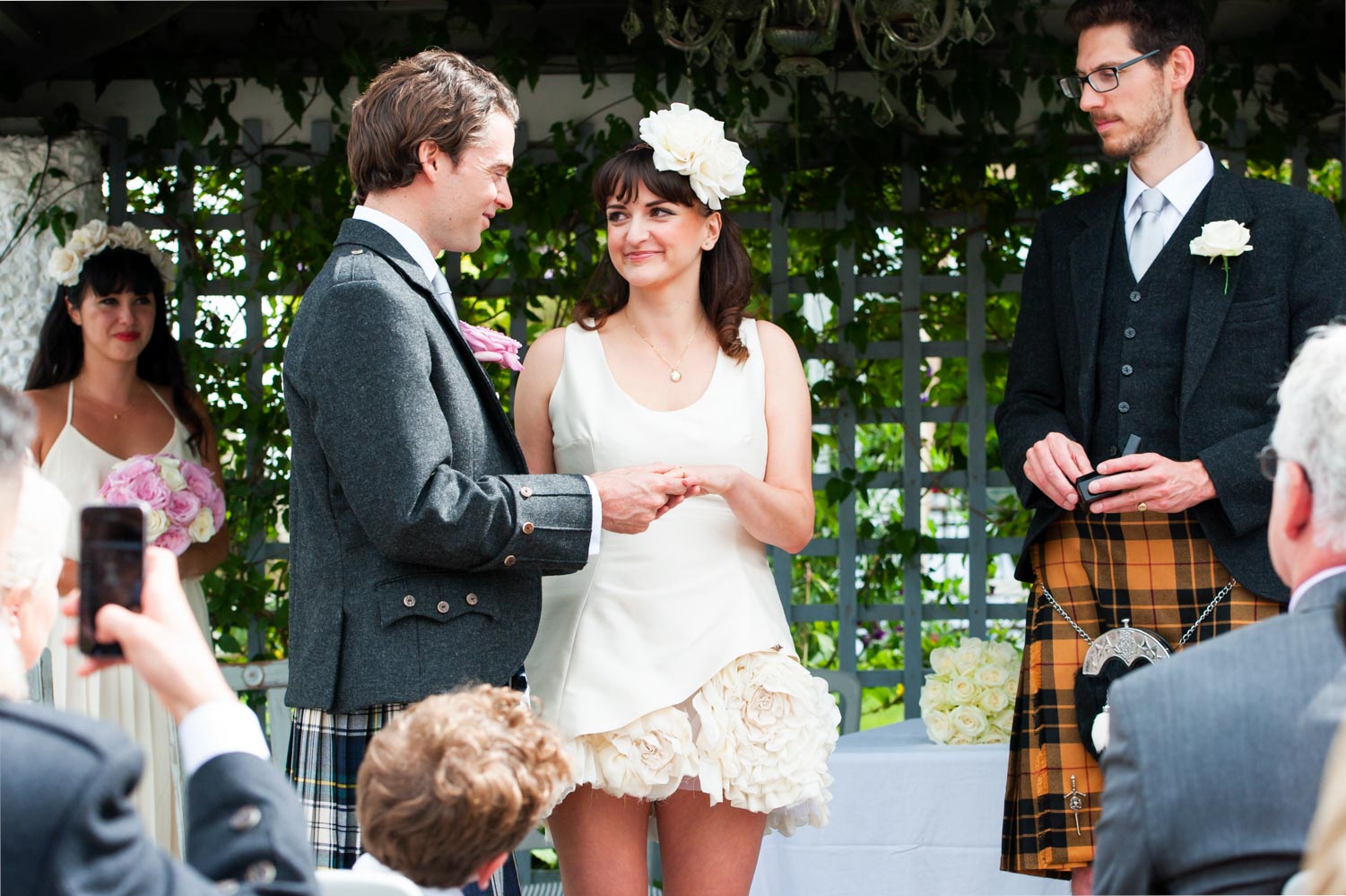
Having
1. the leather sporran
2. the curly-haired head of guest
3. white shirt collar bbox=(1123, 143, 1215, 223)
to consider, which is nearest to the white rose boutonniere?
white shirt collar bbox=(1123, 143, 1215, 223)

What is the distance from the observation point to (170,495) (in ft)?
12.1

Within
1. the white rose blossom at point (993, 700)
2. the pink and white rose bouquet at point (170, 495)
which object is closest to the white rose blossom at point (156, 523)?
the pink and white rose bouquet at point (170, 495)

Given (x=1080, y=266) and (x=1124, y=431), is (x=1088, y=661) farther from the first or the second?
(x=1080, y=266)

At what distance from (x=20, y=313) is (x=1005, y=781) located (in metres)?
2.85

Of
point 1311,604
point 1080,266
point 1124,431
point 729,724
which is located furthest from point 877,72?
point 1311,604

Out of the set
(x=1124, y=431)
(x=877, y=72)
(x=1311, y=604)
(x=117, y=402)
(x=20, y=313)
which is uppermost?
(x=877, y=72)

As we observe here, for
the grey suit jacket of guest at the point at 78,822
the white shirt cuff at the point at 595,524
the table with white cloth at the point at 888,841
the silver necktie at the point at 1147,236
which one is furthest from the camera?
the table with white cloth at the point at 888,841

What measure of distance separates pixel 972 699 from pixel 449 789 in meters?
1.98

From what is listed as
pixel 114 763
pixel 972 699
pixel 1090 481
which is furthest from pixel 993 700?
pixel 114 763

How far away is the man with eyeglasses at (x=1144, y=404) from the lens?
8.80 feet

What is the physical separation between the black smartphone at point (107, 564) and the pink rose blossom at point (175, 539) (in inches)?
92.8

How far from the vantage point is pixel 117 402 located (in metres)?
3.90

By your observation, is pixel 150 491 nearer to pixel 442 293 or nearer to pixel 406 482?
pixel 442 293

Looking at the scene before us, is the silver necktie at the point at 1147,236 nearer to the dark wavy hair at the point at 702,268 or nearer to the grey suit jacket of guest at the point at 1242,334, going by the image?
the grey suit jacket of guest at the point at 1242,334
